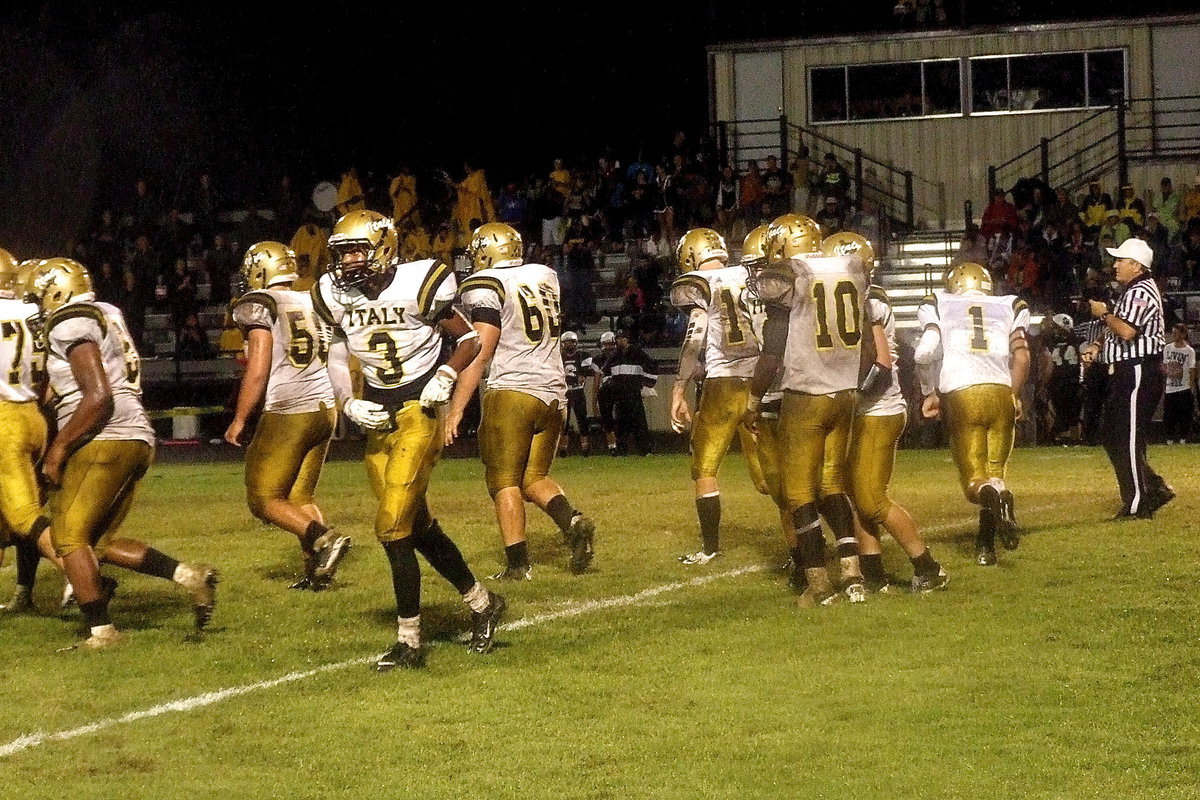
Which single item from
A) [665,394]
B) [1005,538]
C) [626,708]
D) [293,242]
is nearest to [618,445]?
[665,394]

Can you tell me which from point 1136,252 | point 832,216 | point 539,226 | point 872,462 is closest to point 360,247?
point 872,462

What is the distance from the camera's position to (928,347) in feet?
30.9

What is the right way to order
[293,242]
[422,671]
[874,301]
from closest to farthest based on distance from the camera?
[422,671] < [874,301] < [293,242]

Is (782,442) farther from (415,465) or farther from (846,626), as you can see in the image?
(415,465)

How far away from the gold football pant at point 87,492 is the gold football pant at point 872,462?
375cm

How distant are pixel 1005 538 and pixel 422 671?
4.04 metres

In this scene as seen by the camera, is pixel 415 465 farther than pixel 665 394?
No

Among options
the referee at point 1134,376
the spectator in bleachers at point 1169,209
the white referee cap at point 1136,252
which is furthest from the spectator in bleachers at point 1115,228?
the referee at point 1134,376

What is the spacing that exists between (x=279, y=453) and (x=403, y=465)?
98.3 inches

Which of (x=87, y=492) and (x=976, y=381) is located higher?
(x=976, y=381)

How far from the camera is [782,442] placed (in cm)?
831

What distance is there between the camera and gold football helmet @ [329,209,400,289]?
23.7ft

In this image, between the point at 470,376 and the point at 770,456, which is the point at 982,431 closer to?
the point at 770,456

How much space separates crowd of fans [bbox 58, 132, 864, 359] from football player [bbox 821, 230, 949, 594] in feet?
43.8
